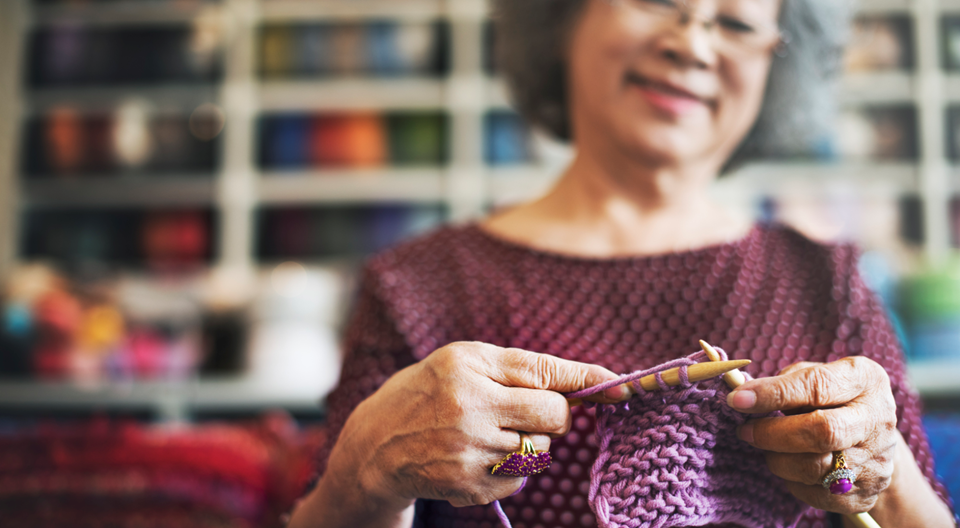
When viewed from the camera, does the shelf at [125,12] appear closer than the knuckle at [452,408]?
No

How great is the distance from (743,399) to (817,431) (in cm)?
5

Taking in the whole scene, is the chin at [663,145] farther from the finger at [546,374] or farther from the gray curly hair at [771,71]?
the finger at [546,374]

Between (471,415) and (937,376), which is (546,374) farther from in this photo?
(937,376)

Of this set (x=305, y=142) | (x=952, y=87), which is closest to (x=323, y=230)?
(x=305, y=142)

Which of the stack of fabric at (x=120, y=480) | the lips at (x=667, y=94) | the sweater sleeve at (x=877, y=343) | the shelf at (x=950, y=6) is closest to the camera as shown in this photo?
the sweater sleeve at (x=877, y=343)

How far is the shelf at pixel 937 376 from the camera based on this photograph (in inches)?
65.1

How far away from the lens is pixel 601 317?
0.69 meters

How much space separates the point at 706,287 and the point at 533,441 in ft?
1.11

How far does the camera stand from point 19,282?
5.88 ft

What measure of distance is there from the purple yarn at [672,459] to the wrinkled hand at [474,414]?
0.08 feet

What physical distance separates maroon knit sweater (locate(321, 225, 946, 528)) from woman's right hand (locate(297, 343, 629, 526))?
4.8 inches

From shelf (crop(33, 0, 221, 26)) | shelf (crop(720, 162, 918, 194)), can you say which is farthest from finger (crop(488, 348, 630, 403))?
shelf (crop(33, 0, 221, 26))

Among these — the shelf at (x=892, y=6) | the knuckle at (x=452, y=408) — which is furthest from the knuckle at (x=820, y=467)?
the shelf at (x=892, y=6)

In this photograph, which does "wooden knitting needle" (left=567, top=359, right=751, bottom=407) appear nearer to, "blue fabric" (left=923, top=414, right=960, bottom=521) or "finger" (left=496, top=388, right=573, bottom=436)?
"finger" (left=496, top=388, right=573, bottom=436)
